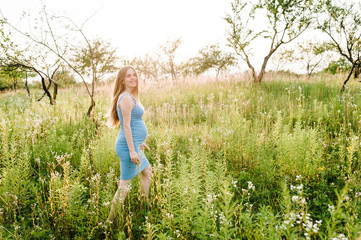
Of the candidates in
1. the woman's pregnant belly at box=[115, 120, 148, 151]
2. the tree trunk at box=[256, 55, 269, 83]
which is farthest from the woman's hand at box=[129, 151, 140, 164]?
the tree trunk at box=[256, 55, 269, 83]

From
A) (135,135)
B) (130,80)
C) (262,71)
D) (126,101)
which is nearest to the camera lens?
(126,101)

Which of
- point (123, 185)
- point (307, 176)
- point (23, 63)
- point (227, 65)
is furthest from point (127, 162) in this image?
point (227, 65)

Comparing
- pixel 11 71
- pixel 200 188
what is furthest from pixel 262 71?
pixel 11 71

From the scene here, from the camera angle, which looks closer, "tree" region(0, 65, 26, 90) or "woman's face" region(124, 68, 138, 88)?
"woman's face" region(124, 68, 138, 88)

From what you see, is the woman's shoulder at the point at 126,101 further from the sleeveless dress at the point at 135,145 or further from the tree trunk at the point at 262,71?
the tree trunk at the point at 262,71

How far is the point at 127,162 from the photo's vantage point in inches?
125

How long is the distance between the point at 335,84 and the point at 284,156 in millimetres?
7506

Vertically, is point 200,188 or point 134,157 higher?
point 134,157

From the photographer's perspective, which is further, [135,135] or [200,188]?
[200,188]

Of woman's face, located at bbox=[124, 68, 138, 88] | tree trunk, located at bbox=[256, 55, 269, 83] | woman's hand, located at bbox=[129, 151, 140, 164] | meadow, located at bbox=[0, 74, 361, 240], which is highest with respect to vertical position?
tree trunk, located at bbox=[256, 55, 269, 83]

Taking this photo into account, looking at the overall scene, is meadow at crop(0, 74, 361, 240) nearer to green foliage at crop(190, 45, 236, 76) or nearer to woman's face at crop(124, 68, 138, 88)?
woman's face at crop(124, 68, 138, 88)

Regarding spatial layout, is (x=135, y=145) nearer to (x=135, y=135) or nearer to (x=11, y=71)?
(x=135, y=135)

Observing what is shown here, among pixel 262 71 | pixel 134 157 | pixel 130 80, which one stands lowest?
pixel 134 157

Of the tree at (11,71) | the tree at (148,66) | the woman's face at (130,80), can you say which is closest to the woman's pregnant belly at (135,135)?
the woman's face at (130,80)
